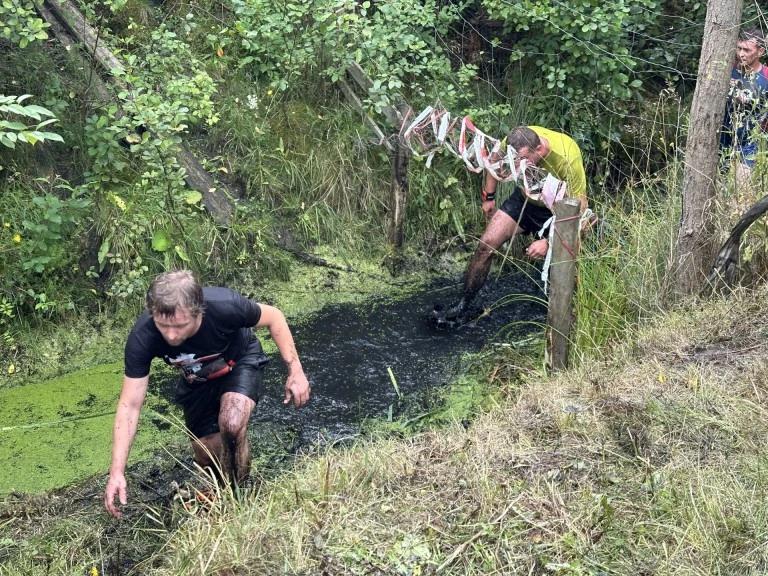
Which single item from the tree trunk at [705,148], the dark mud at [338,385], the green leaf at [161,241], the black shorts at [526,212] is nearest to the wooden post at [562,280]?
the dark mud at [338,385]

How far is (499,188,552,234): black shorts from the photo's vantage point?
588cm

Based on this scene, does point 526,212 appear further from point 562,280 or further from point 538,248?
point 562,280

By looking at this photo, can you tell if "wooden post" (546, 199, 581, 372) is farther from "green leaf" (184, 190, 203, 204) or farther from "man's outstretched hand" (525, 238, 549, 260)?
"green leaf" (184, 190, 203, 204)

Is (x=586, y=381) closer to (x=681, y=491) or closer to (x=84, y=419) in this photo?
(x=681, y=491)

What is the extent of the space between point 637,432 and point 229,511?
1.81 m

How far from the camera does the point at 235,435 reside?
371 cm

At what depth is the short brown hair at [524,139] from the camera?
5359 millimetres

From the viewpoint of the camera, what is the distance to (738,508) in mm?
2928

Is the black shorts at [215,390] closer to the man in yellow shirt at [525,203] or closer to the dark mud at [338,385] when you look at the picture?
the dark mud at [338,385]

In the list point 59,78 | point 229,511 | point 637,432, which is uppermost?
point 59,78

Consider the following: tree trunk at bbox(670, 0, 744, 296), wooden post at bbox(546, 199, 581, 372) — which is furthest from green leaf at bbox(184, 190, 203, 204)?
tree trunk at bbox(670, 0, 744, 296)

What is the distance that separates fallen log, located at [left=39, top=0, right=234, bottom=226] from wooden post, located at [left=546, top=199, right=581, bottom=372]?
2578 millimetres

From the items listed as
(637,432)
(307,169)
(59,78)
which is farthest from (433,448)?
(59,78)

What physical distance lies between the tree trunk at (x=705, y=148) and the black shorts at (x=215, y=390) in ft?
8.44
